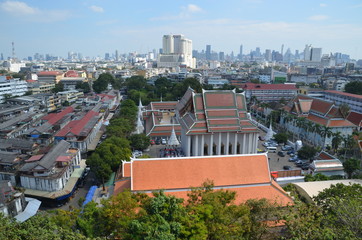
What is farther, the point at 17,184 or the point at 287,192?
the point at 17,184

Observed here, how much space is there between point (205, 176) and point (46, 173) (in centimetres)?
1620

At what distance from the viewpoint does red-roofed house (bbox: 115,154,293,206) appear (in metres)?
19.7

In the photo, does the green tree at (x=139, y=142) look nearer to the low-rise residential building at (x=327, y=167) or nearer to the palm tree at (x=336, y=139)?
the low-rise residential building at (x=327, y=167)

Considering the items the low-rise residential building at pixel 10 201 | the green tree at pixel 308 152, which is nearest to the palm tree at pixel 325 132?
the green tree at pixel 308 152

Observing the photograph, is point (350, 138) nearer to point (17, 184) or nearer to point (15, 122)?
point (17, 184)

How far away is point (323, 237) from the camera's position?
11.0m

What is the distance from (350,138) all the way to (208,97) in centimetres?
2007

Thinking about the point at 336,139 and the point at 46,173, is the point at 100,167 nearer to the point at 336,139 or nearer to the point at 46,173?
the point at 46,173

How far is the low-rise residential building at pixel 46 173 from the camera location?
26.1 metres

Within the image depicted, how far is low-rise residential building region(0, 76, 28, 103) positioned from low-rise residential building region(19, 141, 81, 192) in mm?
47467

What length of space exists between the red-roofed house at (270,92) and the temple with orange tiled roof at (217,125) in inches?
1613

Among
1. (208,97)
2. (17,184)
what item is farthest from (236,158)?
(17,184)

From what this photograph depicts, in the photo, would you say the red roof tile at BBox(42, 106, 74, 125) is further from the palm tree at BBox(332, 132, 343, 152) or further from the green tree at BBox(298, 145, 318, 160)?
the palm tree at BBox(332, 132, 343, 152)

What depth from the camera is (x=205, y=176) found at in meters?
20.2
